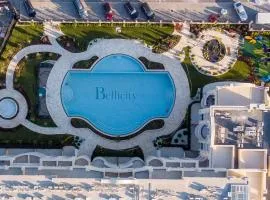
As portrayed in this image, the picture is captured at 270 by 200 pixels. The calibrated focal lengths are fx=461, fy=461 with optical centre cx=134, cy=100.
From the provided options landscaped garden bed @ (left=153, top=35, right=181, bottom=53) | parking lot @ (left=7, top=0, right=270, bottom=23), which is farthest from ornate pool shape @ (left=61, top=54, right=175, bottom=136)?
parking lot @ (left=7, top=0, right=270, bottom=23)

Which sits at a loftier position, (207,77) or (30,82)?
(207,77)

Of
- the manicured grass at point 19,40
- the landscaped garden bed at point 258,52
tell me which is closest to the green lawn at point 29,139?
the manicured grass at point 19,40

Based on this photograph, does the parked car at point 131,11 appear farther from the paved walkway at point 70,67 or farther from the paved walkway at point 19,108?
the paved walkway at point 19,108

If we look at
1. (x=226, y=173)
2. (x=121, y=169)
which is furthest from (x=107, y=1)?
(x=226, y=173)

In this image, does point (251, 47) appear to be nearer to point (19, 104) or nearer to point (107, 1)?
point (107, 1)

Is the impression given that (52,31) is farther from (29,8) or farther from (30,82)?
(30,82)

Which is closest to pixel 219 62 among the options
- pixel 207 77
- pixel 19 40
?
pixel 207 77
